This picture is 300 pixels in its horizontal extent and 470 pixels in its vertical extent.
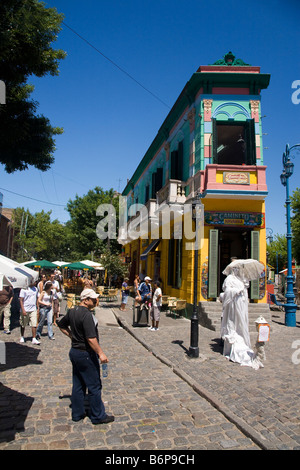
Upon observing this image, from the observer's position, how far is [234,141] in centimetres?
1540

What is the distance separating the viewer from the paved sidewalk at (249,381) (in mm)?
4074

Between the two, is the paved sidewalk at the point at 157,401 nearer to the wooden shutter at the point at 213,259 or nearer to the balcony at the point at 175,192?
the wooden shutter at the point at 213,259

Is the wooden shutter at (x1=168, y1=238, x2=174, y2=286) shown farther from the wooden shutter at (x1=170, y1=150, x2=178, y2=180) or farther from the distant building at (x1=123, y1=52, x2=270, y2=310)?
the wooden shutter at (x1=170, y1=150, x2=178, y2=180)

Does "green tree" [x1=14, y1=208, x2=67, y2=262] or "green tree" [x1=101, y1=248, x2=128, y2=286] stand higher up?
"green tree" [x1=14, y1=208, x2=67, y2=262]

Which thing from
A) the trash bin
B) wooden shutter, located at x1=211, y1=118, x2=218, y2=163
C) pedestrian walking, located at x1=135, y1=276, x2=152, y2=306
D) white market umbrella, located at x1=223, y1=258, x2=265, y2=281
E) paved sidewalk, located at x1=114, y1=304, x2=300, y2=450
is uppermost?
wooden shutter, located at x1=211, y1=118, x2=218, y2=163

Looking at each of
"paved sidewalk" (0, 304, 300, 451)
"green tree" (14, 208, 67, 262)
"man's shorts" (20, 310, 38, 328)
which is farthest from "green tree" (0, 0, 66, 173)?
"green tree" (14, 208, 67, 262)

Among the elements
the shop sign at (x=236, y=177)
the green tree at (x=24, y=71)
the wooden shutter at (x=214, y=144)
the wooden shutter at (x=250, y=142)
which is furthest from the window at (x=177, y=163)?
the green tree at (x=24, y=71)

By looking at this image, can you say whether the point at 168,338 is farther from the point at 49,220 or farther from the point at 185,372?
the point at 49,220

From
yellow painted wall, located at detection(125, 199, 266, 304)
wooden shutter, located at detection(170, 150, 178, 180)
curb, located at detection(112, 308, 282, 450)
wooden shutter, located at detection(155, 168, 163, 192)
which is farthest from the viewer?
wooden shutter, located at detection(155, 168, 163, 192)

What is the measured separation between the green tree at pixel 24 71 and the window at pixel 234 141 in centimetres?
671

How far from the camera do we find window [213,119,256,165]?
41.5ft

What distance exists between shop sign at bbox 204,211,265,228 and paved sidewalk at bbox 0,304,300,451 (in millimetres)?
5484

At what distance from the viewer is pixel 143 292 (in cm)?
1185
